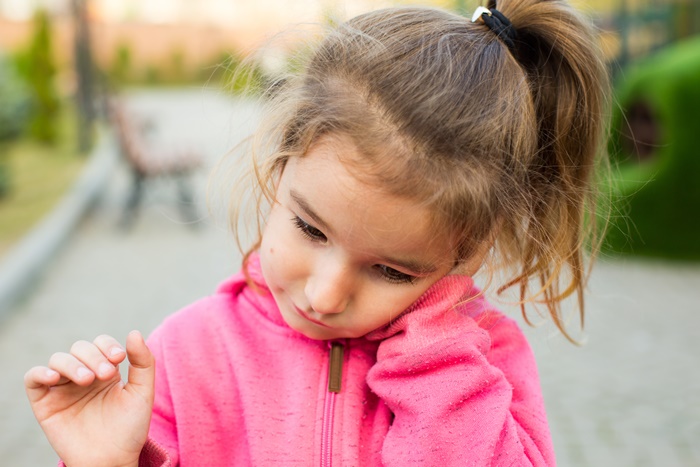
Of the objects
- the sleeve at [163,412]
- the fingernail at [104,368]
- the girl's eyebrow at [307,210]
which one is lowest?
the sleeve at [163,412]

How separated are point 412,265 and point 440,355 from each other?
0.19m

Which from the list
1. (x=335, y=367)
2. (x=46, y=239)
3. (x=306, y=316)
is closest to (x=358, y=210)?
(x=306, y=316)

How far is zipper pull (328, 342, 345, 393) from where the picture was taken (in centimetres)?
158

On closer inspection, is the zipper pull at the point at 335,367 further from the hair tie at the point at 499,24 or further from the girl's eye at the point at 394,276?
the hair tie at the point at 499,24

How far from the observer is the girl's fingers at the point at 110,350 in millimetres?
1395

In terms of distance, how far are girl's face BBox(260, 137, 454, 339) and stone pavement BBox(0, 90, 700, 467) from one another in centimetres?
49

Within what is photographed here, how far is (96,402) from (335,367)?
16.3 inches

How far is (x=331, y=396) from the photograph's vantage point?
1.58 metres

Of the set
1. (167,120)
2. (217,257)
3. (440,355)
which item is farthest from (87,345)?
(167,120)

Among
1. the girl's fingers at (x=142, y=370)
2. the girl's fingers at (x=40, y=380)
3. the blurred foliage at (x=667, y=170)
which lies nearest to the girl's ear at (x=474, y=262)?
the girl's fingers at (x=142, y=370)

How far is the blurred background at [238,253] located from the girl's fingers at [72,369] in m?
0.43

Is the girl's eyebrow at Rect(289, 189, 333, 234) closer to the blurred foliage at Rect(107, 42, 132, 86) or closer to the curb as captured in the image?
the curb

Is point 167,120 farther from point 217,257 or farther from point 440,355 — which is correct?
point 440,355

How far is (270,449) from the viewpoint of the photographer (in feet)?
5.08
